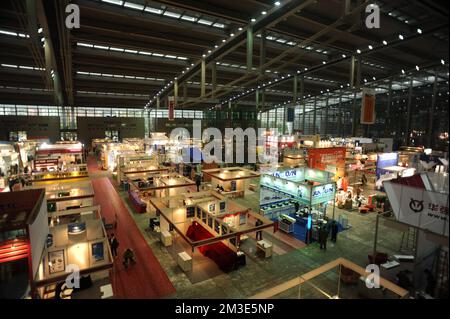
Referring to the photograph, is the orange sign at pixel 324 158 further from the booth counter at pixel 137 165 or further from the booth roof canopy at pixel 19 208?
the booth roof canopy at pixel 19 208

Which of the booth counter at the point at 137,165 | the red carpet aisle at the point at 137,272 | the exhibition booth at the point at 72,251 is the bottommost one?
the red carpet aisle at the point at 137,272

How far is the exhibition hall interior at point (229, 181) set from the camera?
4.89 metres

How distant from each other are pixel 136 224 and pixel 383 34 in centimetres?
1619

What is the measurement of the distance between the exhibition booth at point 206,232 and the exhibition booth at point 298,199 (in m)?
1.69

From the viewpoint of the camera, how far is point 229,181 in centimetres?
1658

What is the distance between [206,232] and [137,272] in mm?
2670

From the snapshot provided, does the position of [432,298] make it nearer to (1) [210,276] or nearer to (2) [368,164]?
(1) [210,276]

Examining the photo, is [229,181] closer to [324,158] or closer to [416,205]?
[324,158]

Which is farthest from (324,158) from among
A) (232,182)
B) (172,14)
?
(172,14)

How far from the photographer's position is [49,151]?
1945 cm

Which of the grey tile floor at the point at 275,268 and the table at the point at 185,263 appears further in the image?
the table at the point at 185,263

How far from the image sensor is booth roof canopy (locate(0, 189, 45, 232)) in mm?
4702

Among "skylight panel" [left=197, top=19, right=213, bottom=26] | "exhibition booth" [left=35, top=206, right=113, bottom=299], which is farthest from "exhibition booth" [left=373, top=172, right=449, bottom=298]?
"skylight panel" [left=197, top=19, right=213, bottom=26]

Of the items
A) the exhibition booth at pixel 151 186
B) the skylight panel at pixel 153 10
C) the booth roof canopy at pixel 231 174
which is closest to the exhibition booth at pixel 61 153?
the exhibition booth at pixel 151 186
